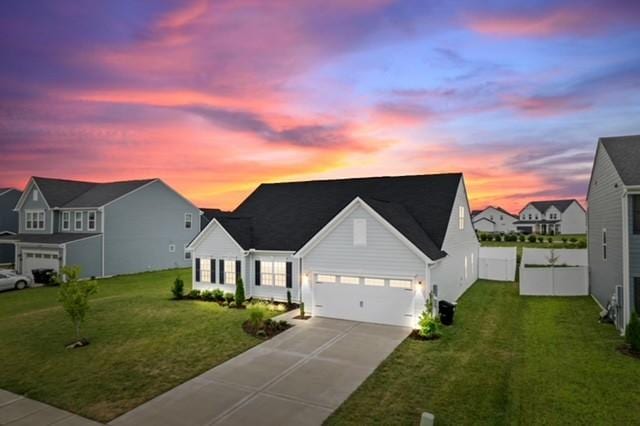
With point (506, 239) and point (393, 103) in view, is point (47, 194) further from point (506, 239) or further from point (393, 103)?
point (506, 239)

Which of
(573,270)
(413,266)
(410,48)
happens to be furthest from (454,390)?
(573,270)

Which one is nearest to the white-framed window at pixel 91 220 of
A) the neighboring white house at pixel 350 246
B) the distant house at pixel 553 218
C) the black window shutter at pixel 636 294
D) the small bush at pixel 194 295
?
the neighboring white house at pixel 350 246

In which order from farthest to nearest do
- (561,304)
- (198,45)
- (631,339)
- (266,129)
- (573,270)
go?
(266,129), (573,270), (561,304), (198,45), (631,339)

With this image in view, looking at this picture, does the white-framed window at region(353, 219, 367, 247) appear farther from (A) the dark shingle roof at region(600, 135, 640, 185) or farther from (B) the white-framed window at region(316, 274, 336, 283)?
(A) the dark shingle roof at region(600, 135, 640, 185)

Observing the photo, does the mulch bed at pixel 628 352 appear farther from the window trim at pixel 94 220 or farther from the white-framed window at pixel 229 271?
the window trim at pixel 94 220

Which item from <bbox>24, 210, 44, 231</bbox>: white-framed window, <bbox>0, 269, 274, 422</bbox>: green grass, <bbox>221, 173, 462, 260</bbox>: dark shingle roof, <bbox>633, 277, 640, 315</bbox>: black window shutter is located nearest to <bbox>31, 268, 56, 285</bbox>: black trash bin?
<bbox>0, 269, 274, 422</bbox>: green grass

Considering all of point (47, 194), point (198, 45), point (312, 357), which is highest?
point (198, 45)
